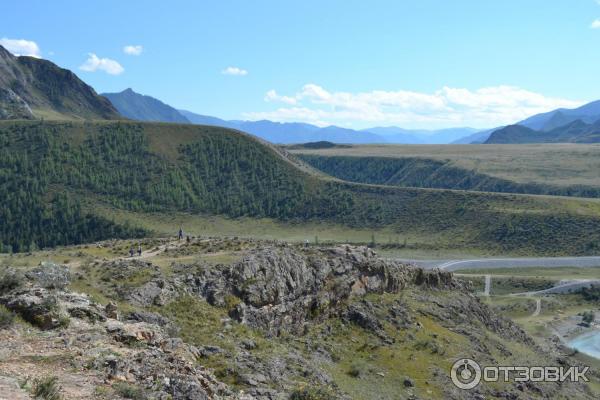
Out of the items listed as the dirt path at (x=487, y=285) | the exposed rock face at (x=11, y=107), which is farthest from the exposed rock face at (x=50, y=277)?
the exposed rock face at (x=11, y=107)

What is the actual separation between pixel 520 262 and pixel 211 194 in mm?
73801

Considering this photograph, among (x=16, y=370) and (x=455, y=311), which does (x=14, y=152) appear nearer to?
(x=455, y=311)

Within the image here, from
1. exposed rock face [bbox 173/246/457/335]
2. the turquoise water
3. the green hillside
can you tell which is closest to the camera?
exposed rock face [bbox 173/246/457/335]

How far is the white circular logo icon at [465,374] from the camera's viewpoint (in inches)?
1345

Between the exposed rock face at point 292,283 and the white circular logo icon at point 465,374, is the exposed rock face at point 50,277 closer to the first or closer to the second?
the exposed rock face at point 292,283

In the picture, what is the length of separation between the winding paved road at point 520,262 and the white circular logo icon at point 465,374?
198 ft

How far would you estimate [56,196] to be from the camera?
118 meters

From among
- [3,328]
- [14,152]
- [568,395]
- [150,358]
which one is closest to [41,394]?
[150,358]

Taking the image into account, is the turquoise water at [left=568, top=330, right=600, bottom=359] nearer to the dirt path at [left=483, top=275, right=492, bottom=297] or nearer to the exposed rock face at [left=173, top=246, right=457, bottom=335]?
the dirt path at [left=483, top=275, right=492, bottom=297]

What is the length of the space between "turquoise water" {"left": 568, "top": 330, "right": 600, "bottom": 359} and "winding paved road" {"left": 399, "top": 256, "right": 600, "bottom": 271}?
26552 mm

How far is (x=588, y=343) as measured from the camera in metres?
70.1

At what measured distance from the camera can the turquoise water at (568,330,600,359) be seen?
67.1 meters

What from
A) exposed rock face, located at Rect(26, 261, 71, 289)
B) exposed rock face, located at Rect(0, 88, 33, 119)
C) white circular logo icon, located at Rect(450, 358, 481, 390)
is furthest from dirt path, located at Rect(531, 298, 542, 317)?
exposed rock face, located at Rect(0, 88, 33, 119)

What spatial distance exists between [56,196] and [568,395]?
107094 millimetres
